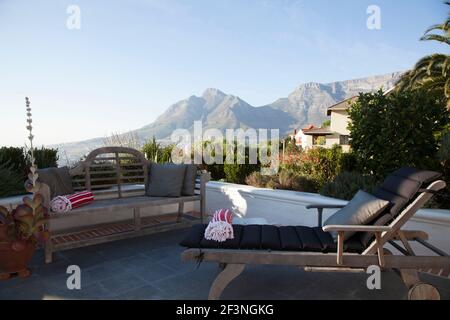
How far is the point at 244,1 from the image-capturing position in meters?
5.68

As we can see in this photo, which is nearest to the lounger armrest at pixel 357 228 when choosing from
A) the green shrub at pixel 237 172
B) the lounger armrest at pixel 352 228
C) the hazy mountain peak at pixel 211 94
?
the lounger armrest at pixel 352 228

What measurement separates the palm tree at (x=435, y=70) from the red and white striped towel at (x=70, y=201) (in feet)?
35.8

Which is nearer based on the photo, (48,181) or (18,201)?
(48,181)

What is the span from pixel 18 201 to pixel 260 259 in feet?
10.3

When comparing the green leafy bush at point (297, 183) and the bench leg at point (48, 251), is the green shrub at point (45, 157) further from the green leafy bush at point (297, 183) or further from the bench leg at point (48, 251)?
the green leafy bush at point (297, 183)

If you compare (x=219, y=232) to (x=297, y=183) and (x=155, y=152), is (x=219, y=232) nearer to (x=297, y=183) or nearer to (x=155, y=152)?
(x=297, y=183)

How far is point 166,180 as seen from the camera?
161 inches

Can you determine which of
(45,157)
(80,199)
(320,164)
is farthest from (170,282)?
(320,164)

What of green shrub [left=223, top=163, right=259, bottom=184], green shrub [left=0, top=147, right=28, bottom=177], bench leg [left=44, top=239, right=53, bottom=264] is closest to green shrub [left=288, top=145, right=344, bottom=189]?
green shrub [left=223, top=163, right=259, bottom=184]

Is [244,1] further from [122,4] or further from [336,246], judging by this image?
[336,246]

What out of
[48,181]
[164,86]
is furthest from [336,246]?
[164,86]

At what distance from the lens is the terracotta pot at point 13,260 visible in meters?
2.62

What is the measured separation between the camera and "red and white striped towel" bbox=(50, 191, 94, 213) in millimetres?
3096

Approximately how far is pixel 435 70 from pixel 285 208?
10.9 metres
